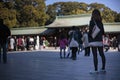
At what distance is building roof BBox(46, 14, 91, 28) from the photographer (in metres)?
38.0

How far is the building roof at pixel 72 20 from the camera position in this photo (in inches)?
1496

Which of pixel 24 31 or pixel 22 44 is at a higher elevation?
pixel 24 31

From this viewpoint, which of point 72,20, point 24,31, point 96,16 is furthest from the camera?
point 72,20

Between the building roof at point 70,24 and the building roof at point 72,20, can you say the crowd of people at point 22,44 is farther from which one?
the building roof at point 72,20

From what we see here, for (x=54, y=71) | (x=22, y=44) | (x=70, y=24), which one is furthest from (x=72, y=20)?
(x=54, y=71)

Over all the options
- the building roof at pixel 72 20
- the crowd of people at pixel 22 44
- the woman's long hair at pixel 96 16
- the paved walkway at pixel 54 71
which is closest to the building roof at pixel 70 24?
the building roof at pixel 72 20

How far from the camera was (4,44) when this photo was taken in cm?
951

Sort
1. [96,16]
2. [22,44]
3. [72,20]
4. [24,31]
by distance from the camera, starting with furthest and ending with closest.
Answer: [72,20] → [24,31] → [22,44] → [96,16]

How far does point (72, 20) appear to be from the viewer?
39.8 metres

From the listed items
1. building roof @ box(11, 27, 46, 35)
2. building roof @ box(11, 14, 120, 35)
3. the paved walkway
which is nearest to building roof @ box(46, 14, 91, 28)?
building roof @ box(11, 14, 120, 35)

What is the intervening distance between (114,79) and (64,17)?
109ft

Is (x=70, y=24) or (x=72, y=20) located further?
(x=72, y=20)

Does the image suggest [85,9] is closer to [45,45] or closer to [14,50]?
[45,45]

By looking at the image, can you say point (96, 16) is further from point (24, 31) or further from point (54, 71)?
point (24, 31)
